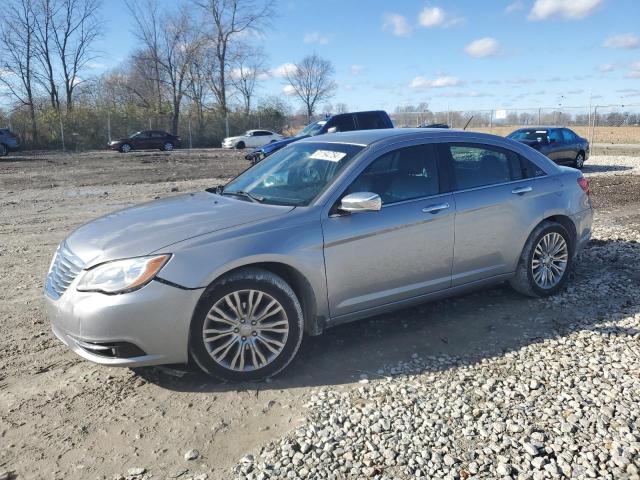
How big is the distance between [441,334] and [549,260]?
5.11 ft

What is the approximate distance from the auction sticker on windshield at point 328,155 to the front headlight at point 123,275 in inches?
65.3

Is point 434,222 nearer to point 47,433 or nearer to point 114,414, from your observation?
point 114,414

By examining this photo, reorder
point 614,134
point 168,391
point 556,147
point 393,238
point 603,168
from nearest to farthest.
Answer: point 168,391 < point 393,238 < point 556,147 < point 603,168 < point 614,134

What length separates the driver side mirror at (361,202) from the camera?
3.92 m

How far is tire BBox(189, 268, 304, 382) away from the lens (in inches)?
142

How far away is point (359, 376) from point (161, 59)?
51857mm

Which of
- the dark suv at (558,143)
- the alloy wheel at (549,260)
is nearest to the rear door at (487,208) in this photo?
the alloy wheel at (549,260)

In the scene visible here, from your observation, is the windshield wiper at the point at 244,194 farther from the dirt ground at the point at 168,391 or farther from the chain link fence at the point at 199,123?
the chain link fence at the point at 199,123

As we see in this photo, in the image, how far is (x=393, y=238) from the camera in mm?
4242

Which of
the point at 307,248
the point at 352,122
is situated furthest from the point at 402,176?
the point at 352,122

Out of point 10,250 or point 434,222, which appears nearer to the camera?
point 434,222

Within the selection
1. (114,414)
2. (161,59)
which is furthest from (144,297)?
(161,59)

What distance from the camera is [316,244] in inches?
153

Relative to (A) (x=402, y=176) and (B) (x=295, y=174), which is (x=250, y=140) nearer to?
(B) (x=295, y=174)
